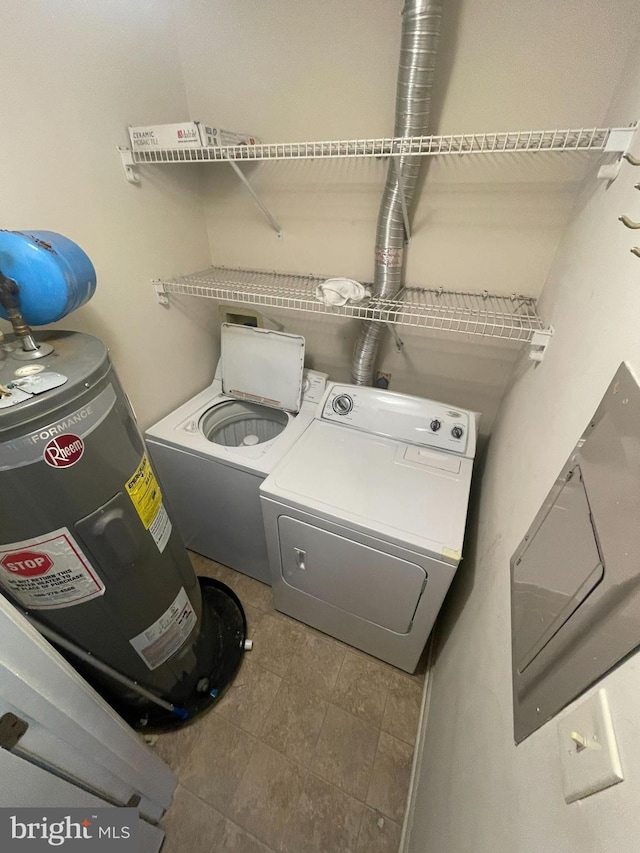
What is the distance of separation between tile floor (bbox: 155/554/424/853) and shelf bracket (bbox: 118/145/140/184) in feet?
6.80

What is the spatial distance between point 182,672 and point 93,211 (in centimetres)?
181

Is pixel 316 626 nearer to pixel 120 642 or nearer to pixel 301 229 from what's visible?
pixel 120 642

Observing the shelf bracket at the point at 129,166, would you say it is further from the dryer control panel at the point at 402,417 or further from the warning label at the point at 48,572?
the warning label at the point at 48,572

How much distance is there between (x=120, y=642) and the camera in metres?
1.12

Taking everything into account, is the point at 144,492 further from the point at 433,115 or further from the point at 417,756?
the point at 433,115

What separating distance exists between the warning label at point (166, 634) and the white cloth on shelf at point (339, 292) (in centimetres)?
124

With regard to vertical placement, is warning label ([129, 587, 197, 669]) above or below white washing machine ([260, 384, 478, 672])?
below

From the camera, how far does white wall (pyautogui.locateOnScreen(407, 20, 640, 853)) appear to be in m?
0.40

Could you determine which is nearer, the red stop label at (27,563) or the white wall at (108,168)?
the red stop label at (27,563)

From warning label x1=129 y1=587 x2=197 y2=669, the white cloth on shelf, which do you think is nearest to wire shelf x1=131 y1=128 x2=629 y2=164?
the white cloth on shelf

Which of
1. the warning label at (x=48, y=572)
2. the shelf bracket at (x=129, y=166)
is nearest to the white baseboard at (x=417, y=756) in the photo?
the warning label at (x=48, y=572)

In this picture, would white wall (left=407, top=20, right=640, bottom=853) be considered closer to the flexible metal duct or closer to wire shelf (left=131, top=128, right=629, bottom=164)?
wire shelf (left=131, top=128, right=629, bottom=164)

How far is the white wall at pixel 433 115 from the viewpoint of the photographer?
41.6 inches

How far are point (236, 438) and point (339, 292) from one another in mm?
1045
